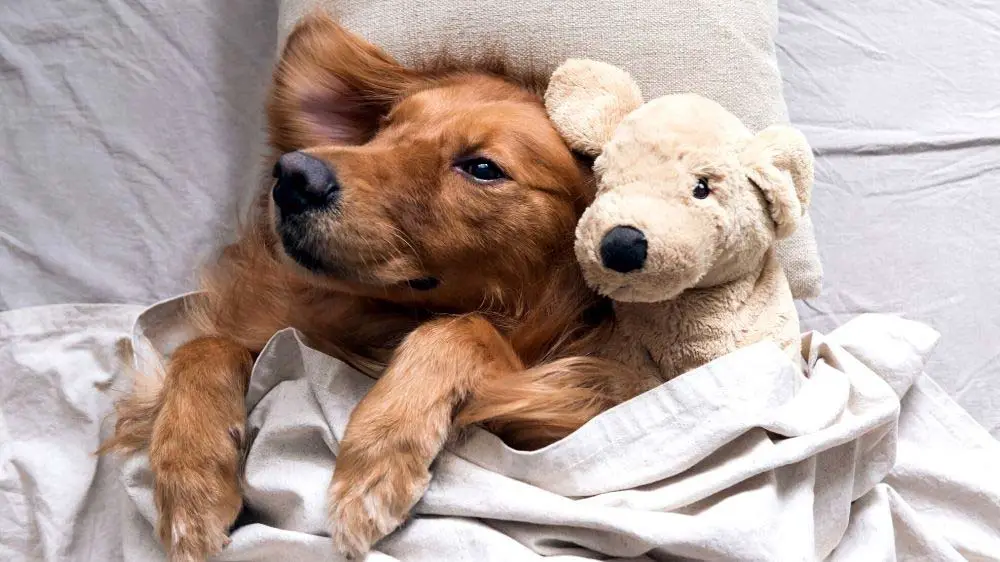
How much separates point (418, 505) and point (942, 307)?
4.37ft

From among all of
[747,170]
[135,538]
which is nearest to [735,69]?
[747,170]

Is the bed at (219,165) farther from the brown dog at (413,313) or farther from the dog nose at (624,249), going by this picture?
the dog nose at (624,249)

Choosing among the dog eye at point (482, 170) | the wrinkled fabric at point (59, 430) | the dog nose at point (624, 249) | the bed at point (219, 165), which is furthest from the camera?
the bed at point (219, 165)

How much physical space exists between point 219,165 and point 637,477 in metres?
1.29

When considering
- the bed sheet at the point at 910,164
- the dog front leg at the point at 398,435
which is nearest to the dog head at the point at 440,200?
the dog front leg at the point at 398,435

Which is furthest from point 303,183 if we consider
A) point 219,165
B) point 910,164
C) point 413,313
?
point 910,164

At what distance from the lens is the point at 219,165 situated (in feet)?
6.18

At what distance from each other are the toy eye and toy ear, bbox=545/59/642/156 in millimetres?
176

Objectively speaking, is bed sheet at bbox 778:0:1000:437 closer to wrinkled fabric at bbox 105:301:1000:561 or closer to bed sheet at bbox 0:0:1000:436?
bed sheet at bbox 0:0:1000:436

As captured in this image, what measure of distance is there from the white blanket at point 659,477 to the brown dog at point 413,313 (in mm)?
60

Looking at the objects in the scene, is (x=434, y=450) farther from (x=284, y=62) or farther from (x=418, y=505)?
(x=284, y=62)

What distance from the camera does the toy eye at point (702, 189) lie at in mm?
1045

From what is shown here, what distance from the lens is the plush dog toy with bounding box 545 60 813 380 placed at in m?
1.01

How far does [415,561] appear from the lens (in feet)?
3.40
